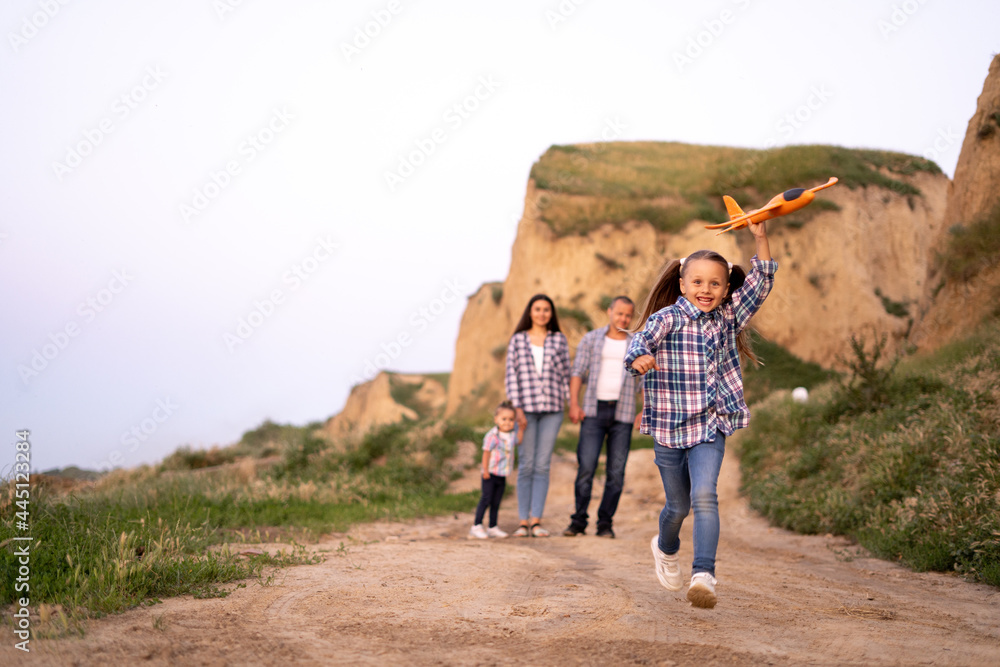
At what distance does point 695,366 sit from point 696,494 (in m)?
0.65

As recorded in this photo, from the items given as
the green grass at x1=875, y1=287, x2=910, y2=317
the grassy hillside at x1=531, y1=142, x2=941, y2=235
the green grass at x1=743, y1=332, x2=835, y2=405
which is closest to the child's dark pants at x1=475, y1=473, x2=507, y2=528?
→ the green grass at x1=743, y1=332, x2=835, y2=405

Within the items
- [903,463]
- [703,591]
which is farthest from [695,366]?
[903,463]

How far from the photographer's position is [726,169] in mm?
25516

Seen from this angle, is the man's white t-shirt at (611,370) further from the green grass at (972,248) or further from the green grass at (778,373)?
the green grass at (778,373)

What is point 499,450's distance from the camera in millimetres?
7035

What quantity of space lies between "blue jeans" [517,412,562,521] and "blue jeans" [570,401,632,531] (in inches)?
12.3

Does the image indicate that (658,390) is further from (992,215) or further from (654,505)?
(992,215)

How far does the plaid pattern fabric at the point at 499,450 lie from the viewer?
7008mm

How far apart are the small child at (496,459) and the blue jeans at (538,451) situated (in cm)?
12

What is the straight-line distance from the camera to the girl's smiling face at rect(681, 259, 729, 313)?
12.7 feet

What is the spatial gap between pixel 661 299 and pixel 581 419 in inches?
106

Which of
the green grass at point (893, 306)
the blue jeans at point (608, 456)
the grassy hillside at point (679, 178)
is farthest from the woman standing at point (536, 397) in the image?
the green grass at point (893, 306)

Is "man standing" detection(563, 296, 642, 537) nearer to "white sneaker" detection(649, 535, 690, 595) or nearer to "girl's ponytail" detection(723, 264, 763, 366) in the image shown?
"girl's ponytail" detection(723, 264, 763, 366)

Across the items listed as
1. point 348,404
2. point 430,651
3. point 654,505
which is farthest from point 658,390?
point 348,404
